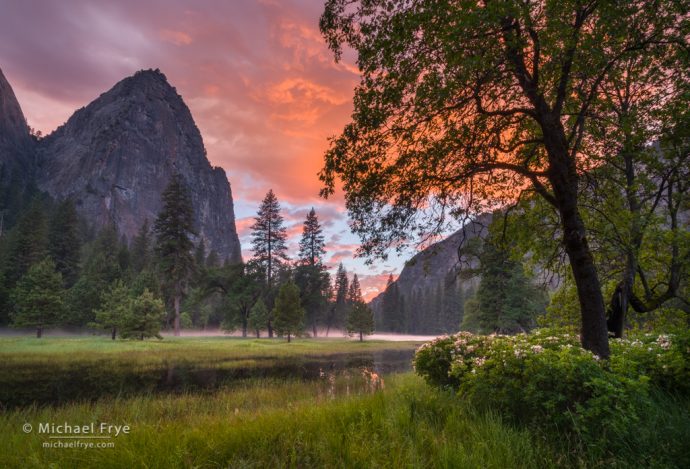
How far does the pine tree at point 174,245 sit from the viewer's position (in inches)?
1790

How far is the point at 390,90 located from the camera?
8.05 metres

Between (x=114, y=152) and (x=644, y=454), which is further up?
(x=114, y=152)

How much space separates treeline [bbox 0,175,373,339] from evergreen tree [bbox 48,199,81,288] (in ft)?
0.42

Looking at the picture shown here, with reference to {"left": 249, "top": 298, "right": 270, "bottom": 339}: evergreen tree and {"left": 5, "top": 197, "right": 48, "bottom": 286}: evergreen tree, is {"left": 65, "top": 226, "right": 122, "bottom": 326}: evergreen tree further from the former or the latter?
{"left": 249, "top": 298, "right": 270, "bottom": 339}: evergreen tree

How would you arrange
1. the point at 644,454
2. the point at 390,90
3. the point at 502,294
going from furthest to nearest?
1. the point at 502,294
2. the point at 390,90
3. the point at 644,454

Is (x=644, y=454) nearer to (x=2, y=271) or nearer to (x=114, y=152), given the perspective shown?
(x=2, y=271)

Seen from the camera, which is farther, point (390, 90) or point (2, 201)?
point (2, 201)

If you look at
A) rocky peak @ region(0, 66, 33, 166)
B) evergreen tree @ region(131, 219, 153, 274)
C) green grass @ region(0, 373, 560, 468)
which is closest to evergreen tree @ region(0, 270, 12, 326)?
evergreen tree @ region(131, 219, 153, 274)

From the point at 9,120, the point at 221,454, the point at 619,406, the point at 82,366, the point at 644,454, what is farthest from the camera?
the point at 9,120

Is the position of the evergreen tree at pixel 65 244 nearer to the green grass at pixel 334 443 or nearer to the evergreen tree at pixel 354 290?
the green grass at pixel 334 443

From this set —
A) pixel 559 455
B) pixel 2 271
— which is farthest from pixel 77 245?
pixel 559 455

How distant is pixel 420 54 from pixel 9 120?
22737 cm

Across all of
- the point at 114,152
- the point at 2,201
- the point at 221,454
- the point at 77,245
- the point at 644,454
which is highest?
→ the point at 114,152

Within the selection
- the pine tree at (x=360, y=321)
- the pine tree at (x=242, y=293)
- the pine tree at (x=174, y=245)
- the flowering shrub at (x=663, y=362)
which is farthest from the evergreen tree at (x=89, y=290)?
the flowering shrub at (x=663, y=362)
